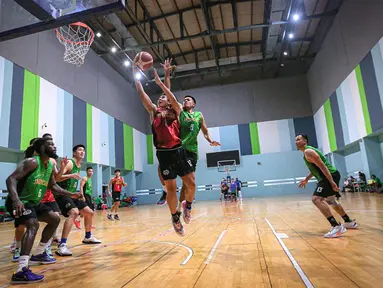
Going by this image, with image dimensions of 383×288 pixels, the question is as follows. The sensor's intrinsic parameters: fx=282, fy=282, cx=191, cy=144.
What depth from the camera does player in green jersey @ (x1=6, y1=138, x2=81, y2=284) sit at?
246cm

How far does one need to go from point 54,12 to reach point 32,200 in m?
3.20

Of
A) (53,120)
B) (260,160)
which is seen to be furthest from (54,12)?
(260,160)

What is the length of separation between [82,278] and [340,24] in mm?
16101

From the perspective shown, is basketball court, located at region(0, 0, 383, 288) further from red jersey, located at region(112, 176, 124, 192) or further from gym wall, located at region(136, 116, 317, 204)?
red jersey, located at region(112, 176, 124, 192)

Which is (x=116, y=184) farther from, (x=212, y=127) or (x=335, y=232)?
(x=212, y=127)

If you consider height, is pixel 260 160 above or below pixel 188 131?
above

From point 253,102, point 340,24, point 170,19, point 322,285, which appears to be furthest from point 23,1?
point 253,102

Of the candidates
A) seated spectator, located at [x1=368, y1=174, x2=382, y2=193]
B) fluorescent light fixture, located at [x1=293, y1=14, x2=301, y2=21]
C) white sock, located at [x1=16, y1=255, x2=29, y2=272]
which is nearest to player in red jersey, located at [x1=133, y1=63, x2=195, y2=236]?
white sock, located at [x1=16, y1=255, x2=29, y2=272]

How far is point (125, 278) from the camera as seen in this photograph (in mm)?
2400

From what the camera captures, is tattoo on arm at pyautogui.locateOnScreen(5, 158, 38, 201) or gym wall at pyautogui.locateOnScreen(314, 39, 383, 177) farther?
gym wall at pyautogui.locateOnScreen(314, 39, 383, 177)

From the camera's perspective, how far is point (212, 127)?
819 inches

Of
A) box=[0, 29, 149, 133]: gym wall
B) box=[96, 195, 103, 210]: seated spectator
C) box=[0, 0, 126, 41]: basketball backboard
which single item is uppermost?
box=[0, 29, 149, 133]: gym wall

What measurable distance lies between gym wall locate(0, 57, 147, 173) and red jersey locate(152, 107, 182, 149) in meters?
8.13

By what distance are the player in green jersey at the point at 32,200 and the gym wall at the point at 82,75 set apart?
9.23 m
